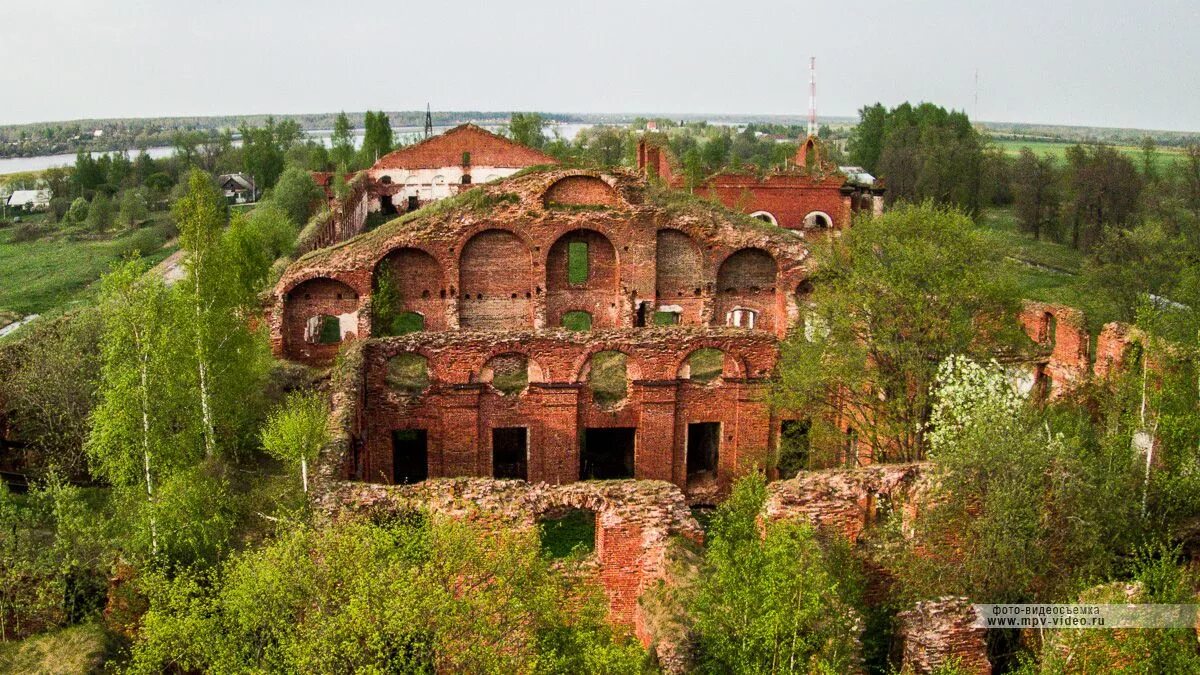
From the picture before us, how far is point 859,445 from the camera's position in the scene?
24469 millimetres

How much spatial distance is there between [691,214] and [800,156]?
2915 cm

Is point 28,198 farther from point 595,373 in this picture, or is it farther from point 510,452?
point 595,373

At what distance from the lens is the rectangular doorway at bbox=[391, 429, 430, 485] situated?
82.4 ft

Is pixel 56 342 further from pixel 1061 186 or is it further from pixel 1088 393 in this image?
pixel 1061 186

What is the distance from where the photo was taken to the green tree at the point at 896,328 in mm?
21844

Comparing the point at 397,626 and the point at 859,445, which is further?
the point at 859,445

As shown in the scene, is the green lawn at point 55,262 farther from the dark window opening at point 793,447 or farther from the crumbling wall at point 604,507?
the crumbling wall at point 604,507

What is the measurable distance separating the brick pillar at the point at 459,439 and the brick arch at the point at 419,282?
26.6ft

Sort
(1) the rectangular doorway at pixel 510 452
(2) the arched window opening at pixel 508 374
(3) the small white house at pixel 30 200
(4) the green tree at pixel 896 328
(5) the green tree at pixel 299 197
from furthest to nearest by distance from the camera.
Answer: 1. (3) the small white house at pixel 30 200
2. (5) the green tree at pixel 299 197
3. (1) the rectangular doorway at pixel 510 452
4. (2) the arched window opening at pixel 508 374
5. (4) the green tree at pixel 896 328

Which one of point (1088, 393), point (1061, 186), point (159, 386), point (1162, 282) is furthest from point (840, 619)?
point (1061, 186)

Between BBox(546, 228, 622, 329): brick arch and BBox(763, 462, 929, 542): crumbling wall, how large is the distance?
1694 centimetres

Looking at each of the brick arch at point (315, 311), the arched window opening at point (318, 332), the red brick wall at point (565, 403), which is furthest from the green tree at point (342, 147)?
the red brick wall at point (565, 403)

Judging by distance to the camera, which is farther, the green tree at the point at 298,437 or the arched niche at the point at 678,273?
the arched niche at the point at 678,273

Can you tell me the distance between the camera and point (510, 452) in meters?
26.5
